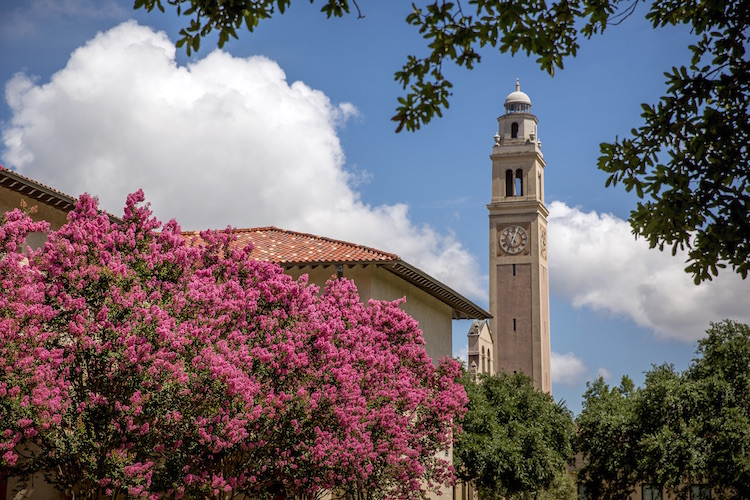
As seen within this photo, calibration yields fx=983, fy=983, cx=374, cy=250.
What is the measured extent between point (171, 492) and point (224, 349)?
256cm

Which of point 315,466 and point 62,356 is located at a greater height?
point 62,356

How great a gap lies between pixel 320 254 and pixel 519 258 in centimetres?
5548

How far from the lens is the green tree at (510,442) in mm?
36688

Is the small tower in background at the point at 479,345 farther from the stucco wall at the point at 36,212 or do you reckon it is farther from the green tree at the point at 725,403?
the stucco wall at the point at 36,212

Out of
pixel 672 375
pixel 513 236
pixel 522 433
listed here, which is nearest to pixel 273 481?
pixel 522 433

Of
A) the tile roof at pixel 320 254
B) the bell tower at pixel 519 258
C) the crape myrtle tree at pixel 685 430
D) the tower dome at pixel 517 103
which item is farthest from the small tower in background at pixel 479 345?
the tile roof at pixel 320 254

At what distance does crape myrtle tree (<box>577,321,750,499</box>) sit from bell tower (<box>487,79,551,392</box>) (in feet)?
131

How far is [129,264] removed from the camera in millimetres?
16422

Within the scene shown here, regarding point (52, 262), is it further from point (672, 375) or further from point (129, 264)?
point (672, 375)

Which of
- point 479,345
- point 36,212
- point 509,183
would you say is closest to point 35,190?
point 36,212

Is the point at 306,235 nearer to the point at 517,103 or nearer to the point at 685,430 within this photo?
the point at 685,430

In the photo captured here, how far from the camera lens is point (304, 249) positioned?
28.4 m

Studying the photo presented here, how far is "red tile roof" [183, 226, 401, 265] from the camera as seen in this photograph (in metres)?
27.0

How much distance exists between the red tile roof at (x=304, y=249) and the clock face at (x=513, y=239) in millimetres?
52304
